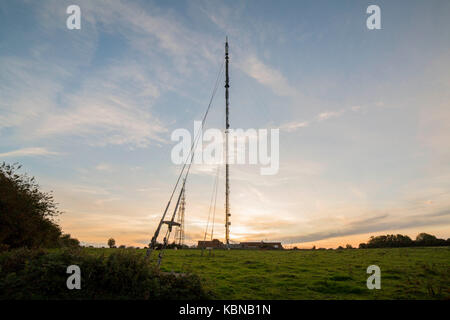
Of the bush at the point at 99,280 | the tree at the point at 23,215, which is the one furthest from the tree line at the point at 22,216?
the bush at the point at 99,280

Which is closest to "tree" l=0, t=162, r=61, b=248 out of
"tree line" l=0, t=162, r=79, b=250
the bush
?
"tree line" l=0, t=162, r=79, b=250

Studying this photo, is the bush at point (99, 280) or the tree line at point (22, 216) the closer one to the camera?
the bush at point (99, 280)

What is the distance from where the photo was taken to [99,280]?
14008mm

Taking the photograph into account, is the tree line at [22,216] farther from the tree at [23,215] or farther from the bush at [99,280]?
the bush at [99,280]

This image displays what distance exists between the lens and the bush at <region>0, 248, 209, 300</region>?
13.4 m

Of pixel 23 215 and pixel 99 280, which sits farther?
pixel 23 215

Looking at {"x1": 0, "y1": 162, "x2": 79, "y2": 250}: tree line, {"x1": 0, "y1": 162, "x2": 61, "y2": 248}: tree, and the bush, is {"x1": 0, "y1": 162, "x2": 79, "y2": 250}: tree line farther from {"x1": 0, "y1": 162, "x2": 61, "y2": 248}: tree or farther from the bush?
the bush

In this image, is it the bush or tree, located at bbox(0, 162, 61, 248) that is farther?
tree, located at bbox(0, 162, 61, 248)

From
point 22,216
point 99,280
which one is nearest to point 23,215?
point 22,216

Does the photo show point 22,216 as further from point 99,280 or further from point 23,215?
point 99,280

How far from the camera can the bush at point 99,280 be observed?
13.4 m
